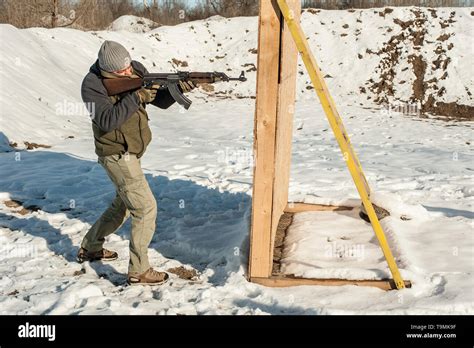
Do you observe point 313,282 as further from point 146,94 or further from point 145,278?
point 146,94

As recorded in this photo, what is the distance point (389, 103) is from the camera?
14.5 metres

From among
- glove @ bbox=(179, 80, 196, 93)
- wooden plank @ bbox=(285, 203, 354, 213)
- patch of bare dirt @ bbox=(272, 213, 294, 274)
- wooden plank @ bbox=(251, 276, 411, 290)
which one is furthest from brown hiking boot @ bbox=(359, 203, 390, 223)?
glove @ bbox=(179, 80, 196, 93)

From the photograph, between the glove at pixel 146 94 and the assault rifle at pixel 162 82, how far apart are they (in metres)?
0.05

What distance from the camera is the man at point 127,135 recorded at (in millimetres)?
3402

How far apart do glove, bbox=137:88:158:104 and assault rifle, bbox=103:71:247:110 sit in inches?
1.8

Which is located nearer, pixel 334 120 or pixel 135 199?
pixel 334 120

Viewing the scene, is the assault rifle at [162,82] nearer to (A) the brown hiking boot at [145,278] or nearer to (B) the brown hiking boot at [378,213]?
(A) the brown hiking boot at [145,278]

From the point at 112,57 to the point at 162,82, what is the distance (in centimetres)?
42

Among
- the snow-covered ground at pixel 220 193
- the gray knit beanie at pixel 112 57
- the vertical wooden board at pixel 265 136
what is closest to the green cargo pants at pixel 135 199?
the snow-covered ground at pixel 220 193

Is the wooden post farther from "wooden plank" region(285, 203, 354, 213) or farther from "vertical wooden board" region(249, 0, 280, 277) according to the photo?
"wooden plank" region(285, 203, 354, 213)

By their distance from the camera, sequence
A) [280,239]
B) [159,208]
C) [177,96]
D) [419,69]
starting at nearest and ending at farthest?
1. [177,96]
2. [280,239]
3. [159,208]
4. [419,69]

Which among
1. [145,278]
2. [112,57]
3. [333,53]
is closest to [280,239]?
[145,278]

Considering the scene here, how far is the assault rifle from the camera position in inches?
137

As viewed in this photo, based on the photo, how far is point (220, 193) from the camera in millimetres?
6211
